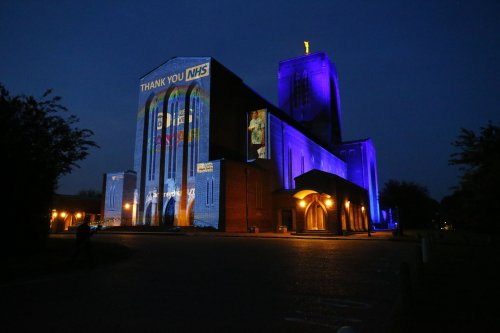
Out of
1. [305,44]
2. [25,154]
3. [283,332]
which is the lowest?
[283,332]

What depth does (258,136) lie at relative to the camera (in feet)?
147

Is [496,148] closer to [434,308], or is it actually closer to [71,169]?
[434,308]

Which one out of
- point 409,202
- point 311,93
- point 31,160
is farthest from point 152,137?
point 409,202

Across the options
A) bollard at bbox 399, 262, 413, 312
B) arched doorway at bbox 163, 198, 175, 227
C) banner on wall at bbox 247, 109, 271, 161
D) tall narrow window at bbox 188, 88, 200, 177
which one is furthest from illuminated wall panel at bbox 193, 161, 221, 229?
bollard at bbox 399, 262, 413, 312

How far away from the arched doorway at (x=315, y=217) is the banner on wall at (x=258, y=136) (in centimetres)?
893

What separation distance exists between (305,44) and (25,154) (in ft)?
254

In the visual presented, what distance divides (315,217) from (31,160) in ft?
106

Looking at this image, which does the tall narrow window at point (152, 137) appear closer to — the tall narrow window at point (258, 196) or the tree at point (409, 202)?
the tall narrow window at point (258, 196)

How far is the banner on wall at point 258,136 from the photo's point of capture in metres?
44.1

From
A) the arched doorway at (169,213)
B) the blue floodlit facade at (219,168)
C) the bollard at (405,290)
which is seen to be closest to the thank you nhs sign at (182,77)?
the blue floodlit facade at (219,168)

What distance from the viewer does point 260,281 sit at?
7.87 metres

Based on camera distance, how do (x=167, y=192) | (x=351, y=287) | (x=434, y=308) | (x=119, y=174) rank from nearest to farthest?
(x=434, y=308), (x=351, y=287), (x=167, y=192), (x=119, y=174)

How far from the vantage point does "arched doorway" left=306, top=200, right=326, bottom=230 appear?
38.3 meters

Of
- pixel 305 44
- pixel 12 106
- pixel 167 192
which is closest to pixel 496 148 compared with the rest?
pixel 12 106
